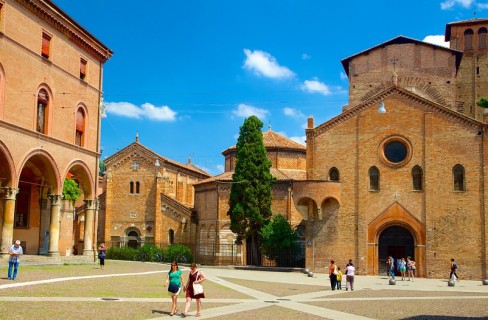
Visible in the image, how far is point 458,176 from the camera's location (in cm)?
3319

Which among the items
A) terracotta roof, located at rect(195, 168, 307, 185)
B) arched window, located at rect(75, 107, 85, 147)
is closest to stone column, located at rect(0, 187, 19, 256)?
arched window, located at rect(75, 107, 85, 147)

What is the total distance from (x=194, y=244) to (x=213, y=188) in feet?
17.9

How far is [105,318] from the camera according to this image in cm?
1361

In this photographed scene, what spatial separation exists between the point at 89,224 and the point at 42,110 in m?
7.33

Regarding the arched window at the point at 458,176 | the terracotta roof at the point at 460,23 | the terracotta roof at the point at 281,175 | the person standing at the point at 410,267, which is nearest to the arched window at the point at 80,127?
the terracotta roof at the point at 281,175

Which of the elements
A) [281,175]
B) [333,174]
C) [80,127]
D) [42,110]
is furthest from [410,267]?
[42,110]

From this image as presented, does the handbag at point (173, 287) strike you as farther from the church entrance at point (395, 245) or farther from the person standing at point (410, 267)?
the church entrance at point (395, 245)

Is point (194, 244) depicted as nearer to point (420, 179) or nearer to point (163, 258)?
point (163, 258)

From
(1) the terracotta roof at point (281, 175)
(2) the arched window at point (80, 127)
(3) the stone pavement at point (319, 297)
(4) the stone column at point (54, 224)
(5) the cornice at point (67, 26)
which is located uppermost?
(5) the cornice at point (67, 26)

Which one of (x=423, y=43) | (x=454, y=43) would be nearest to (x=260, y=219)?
(x=423, y=43)

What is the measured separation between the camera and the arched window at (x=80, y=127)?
30938 mm

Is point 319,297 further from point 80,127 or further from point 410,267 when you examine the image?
point 80,127

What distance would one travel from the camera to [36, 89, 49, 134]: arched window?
1077 inches

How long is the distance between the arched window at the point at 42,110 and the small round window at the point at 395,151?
739 inches
